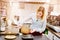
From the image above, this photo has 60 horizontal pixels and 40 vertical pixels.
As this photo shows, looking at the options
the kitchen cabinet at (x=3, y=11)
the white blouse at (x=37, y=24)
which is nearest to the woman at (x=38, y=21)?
the white blouse at (x=37, y=24)

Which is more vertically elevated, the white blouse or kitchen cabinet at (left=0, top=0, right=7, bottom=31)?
A: kitchen cabinet at (left=0, top=0, right=7, bottom=31)

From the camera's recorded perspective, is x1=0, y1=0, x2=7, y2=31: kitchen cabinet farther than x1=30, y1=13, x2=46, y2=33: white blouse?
No

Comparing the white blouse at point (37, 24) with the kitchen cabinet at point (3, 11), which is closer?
the kitchen cabinet at point (3, 11)

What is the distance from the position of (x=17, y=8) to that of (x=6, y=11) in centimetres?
15

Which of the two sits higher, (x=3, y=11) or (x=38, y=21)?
(x=3, y=11)

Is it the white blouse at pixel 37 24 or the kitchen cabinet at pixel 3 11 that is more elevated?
the kitchen cabinet at pixel 3 11

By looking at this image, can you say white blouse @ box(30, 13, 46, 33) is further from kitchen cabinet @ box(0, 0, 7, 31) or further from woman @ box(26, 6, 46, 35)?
kitchen cabinet @ box(0, 0, 7, 31)

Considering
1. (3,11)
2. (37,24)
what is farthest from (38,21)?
(3,11)

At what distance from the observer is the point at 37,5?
2.00m

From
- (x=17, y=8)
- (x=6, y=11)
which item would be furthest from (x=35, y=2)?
(x=6, y=11)

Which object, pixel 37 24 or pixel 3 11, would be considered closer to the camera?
pixel 3 11

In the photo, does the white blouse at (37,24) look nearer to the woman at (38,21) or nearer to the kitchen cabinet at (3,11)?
the woman at (38,21)

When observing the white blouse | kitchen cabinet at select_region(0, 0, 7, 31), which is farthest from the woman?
kitchen cabinet at select_region(0, 0, 7, 31)

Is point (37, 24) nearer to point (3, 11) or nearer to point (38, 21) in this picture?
point (38, 21)
